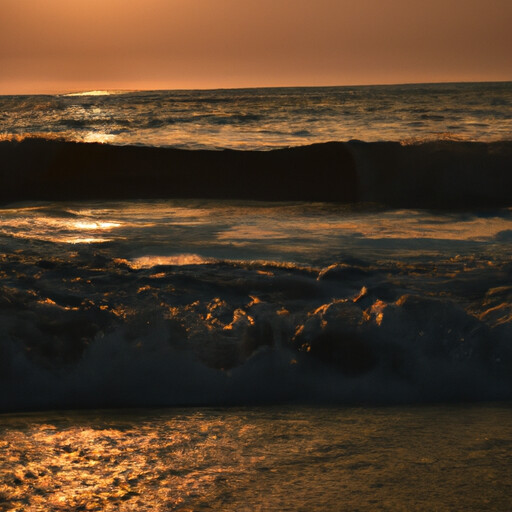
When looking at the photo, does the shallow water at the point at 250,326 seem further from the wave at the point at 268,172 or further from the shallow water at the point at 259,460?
the wave at the point at 268,172

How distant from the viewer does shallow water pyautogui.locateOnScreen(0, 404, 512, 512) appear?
2.00 m

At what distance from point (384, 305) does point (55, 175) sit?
9.84m

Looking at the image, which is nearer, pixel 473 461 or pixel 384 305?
pixel 473 461

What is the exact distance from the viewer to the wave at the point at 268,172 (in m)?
11.3

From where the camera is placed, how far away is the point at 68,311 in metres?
3.72

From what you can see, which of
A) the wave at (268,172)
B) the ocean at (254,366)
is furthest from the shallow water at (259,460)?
the wave at (268,172)

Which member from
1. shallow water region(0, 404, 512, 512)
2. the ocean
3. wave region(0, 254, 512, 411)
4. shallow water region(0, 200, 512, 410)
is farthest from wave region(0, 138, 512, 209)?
shallow water region(0, 404, 512, 512)

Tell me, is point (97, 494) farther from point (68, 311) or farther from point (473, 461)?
point (68, 311)

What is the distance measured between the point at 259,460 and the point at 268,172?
10.4 metres

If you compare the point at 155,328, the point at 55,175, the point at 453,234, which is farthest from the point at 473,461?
the point at 55,175

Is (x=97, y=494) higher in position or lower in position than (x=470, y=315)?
lower

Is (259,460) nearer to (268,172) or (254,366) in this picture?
(254,366)

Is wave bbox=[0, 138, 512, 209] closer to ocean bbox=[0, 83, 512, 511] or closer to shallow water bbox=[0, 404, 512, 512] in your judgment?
ocean bbox=[0, 83, 512, 511]

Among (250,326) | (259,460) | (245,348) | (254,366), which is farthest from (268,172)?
(259,460)
